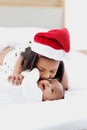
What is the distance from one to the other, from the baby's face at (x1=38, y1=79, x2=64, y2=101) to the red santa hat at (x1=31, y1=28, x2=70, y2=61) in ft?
0.37

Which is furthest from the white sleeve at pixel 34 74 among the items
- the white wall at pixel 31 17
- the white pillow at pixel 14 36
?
the white wall at pixel 31 17

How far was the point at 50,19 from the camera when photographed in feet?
7.74

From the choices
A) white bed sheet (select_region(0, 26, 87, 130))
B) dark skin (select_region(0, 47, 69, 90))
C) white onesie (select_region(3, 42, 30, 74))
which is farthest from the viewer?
white onesie (select_region(3, 42, 30, 74))

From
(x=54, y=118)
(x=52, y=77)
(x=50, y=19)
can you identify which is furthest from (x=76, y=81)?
(x=50, y=19)

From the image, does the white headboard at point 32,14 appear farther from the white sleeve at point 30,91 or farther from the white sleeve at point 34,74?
the white sleeve at point 30,91

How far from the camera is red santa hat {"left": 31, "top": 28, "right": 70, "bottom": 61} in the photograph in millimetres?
1120

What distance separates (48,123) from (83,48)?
173 centimetres

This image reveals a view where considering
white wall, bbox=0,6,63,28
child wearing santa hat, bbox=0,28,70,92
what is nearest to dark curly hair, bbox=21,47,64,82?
child wearing santa hat, bbox=0,28,70,92

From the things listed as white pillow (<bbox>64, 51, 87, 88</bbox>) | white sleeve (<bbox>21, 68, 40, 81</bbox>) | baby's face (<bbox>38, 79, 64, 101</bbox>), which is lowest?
white pillow (<bbox>64, 51, 87, 88</bbox>)

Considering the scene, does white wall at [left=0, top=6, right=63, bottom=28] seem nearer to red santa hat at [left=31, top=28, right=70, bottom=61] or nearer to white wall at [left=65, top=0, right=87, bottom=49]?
white wall at [left=65, top=0, right=87, bottom=49]

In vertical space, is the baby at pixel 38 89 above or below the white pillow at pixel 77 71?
above

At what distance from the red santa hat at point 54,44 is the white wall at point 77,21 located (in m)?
1.27

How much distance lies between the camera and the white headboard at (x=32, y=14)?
2285mm

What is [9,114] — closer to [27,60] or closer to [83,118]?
[83,118]
